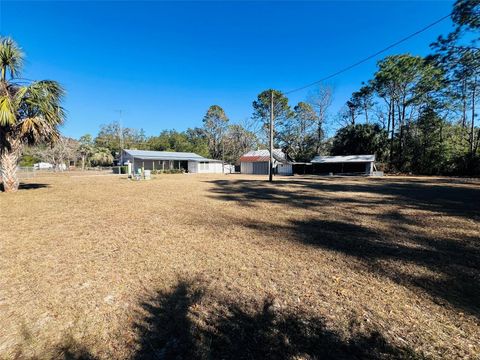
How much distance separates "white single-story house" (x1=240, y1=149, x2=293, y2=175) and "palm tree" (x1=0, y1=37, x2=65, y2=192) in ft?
96.5

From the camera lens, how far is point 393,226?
20.1 feet

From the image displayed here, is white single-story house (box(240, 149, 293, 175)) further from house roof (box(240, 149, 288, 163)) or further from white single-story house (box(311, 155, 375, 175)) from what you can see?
white single-story house (box(311, 155, 375, 175))

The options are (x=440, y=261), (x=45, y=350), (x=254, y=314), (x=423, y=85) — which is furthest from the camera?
(x=423, y=85)

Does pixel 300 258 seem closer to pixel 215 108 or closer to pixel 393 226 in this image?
pixel 393 226

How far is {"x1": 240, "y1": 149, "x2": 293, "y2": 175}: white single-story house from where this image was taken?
38.0 m

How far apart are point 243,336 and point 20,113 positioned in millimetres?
14566

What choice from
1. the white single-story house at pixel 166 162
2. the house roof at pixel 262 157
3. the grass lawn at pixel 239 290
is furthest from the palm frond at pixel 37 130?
the house roof at pixel 262 157

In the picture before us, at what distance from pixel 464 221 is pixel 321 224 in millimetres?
3918

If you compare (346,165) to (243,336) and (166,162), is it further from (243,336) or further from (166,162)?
(243,336)

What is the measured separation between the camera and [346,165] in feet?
118

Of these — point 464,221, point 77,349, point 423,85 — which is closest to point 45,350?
point 77,349

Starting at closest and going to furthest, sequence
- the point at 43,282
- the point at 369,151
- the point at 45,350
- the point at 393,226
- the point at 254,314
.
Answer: the point at 45,350
the point at 254,314
the point at 43,282
the point at 393,226
the point at 369,151

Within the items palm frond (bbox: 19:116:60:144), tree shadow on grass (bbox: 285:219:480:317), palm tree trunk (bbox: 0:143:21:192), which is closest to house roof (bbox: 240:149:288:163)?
palm frond (bbox: 19:116:60:144)

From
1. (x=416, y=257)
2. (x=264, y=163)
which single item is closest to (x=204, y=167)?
(x=264, y=163)
